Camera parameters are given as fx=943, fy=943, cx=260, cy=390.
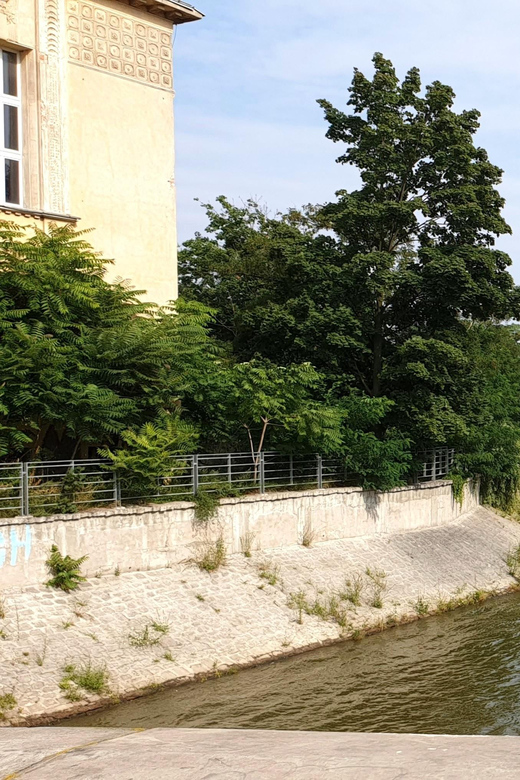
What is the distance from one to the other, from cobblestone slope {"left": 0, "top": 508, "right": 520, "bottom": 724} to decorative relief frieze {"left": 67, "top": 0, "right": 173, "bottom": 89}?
13.7m

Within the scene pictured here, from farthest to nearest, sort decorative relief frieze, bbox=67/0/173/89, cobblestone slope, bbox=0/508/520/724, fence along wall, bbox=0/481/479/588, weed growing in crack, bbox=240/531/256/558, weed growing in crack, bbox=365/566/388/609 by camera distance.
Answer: decorative relief frieze, bbox=67/0/173/89 → weed growing in crack, bbox=365/566/388/609 → weed growing in crack, bbox=240/531/256/558 → fence along wall, bbox=0/481/479/588 → cobblestone slope, bbox=0/508/520/724

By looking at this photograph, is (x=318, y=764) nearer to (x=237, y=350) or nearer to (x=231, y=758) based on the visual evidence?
(x=231, y=758)

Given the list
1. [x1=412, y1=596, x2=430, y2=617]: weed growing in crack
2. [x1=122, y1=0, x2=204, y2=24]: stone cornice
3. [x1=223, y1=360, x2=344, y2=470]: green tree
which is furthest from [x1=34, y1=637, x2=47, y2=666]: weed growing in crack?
[x1=122, y1=0, x2=204, y2=24]: stone cornice

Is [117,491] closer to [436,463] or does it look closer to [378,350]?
[378,350]

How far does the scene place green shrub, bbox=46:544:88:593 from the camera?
18297mm

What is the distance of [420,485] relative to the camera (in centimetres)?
3078

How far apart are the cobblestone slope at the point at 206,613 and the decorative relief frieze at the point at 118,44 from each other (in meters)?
13.7

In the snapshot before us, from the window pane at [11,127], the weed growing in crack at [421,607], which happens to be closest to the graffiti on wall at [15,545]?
the weed growing in crack at [421,607]

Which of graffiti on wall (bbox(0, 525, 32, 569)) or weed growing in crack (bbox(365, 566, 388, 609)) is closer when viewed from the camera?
graffiti on wall (bbox(0, 525, 32, 569))

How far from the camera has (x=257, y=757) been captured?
849 centimetres

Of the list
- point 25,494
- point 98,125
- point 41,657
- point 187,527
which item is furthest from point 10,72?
point 41,657

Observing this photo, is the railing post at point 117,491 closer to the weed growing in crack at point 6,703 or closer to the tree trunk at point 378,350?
the weed growing in crack at point 6,703

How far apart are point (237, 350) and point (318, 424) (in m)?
9.75

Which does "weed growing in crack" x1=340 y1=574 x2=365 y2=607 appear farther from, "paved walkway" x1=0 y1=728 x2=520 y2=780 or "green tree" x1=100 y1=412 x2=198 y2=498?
"paved walkway" x1=0 y1=728 x2=520 y2=780
